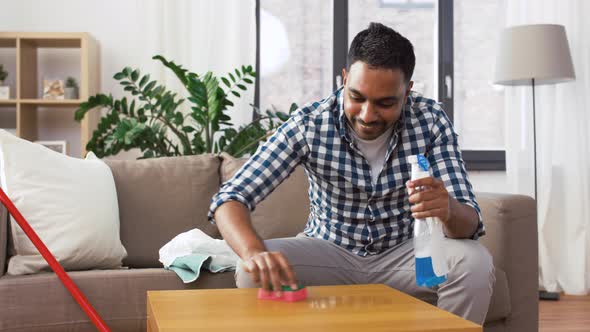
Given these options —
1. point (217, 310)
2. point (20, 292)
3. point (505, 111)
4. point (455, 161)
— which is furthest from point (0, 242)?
point (505, 111)

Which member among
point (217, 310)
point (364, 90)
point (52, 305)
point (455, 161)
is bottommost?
point (52, 305)

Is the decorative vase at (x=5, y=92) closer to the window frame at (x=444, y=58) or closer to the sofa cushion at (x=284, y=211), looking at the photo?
the window frame at (x=444, y=58)

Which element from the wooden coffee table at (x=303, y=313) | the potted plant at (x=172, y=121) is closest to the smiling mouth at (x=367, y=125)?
the wooden coffee table at (x=303, y=313)

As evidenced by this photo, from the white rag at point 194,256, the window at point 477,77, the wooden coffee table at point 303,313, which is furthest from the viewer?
the window at point 477,77

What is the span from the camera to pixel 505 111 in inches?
162

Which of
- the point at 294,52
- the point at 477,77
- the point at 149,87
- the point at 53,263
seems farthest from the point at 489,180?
the point at 53,263

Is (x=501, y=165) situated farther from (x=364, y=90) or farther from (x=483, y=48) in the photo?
(x=364, y=90)

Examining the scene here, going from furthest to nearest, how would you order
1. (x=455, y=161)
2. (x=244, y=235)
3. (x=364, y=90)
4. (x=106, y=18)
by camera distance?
(x=106, y=18), (x=455, y=161), (x=364, y=90), (x=244, y=235)

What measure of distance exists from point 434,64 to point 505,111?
54cm

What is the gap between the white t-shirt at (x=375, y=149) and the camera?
1.88 meters

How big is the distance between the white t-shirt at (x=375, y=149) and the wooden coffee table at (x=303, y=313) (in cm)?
47

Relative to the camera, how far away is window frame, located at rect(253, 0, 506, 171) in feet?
14.1

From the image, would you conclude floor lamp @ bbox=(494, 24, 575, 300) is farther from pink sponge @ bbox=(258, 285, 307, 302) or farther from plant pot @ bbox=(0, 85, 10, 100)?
pink sponge @ bbox=(258, 285, 307, 302)

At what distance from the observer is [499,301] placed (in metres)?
2.07
